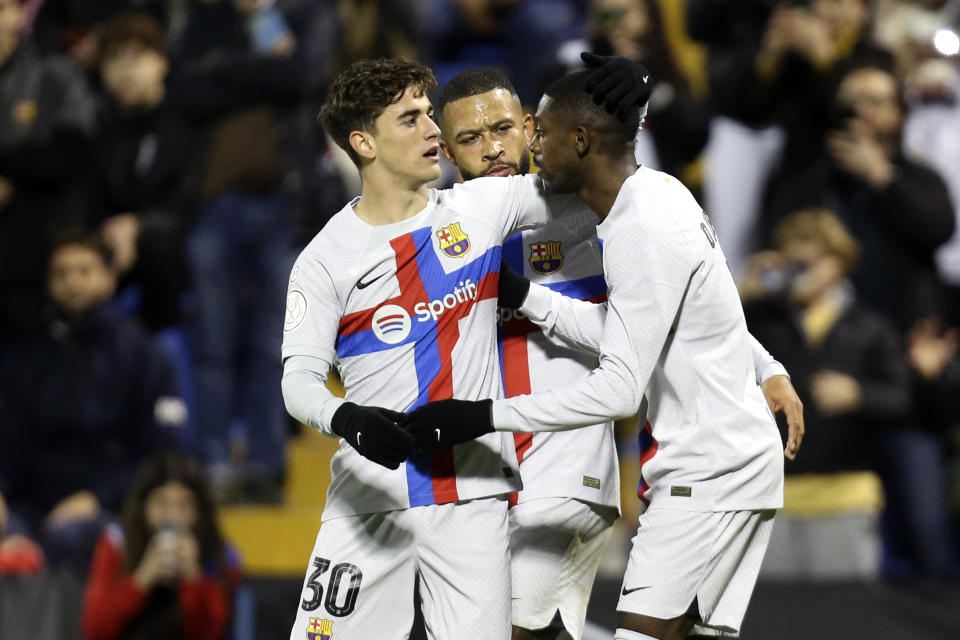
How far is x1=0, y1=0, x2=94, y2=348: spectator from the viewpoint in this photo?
23.7ft

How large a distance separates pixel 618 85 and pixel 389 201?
2.24 ft

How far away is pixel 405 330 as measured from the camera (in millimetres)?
3771

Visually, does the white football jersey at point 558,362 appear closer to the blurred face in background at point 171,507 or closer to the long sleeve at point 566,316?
the long sleeve at point 566,316

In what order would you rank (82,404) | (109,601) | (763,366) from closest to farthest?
(763,366), (109,601), (82,404)

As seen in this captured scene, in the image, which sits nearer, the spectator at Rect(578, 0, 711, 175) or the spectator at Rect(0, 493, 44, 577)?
the spectator at Rect(0, 493, 44, 577)

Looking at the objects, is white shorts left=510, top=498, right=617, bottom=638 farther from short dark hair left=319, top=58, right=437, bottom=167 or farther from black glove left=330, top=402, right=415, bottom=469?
short dark hair left=319, top=58, right=437, bottom=167

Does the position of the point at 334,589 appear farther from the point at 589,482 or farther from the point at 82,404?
the point at 82,404

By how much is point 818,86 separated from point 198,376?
3638 millimetres

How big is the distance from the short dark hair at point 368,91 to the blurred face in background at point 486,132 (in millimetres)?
302

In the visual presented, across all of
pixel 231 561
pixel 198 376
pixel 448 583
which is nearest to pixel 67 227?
pixel 198 376

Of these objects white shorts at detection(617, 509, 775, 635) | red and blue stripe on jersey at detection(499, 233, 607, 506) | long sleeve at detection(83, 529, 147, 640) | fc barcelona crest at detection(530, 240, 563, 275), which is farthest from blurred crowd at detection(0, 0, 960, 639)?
white shorts at detection(617, 509, 775, 635)

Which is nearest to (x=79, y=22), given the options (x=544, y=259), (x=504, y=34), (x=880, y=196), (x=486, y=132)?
(x=504, y=34)

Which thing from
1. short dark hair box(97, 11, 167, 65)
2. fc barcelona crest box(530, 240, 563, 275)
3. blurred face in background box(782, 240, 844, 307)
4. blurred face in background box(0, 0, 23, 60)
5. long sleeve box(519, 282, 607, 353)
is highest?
blurred face in background box(0, 0, 23, 60)

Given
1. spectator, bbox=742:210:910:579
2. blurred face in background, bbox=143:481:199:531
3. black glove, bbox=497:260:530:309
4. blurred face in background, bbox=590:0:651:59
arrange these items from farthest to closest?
blurred face in background, bbox=590:0:651:59 < spectator, bbox=742:210:910:579 < blurred face in background, bbox=143:481:199:531 < black glove, bbox=497:260:530:309
